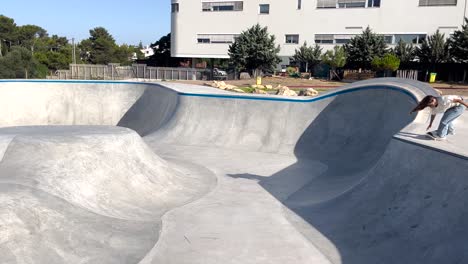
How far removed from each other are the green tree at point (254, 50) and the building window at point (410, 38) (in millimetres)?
15837

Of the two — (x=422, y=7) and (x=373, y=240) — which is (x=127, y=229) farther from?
(x=422, y=7)

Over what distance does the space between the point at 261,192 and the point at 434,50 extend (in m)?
36.3

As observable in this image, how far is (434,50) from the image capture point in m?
37.8

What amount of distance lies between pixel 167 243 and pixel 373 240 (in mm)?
3603

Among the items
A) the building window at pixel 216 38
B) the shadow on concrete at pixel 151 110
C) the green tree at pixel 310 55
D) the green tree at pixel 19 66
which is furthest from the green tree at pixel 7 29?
the shadow on concrete at pixel 151 110

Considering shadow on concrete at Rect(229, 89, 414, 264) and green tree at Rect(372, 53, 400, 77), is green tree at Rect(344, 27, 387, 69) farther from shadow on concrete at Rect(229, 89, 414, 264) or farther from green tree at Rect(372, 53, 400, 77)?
shadow on concrete at Rect(229, 89, 414, 264)

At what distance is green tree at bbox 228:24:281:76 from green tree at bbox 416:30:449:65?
16.0 metres

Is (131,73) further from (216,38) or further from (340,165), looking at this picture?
(340,165)

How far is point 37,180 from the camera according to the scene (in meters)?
6.89

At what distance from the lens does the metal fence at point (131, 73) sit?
38.5m

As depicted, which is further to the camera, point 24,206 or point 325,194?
point 325,194

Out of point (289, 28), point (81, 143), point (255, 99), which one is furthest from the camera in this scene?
point (289, 28)

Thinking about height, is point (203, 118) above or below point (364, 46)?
below

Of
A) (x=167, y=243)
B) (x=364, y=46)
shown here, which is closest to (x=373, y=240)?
(x=167, y=243)
